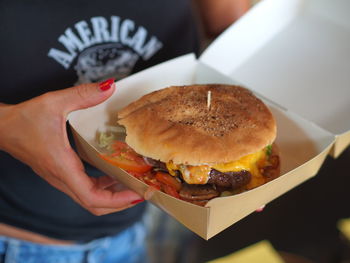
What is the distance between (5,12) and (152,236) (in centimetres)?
174

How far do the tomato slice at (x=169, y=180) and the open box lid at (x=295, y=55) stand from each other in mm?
596

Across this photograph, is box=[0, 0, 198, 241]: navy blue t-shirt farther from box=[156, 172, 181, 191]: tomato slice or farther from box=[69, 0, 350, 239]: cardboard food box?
box=[156, 172, 181, 191]: tomato slice

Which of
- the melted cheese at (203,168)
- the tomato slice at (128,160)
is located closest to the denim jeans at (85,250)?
the tomato slice at (128,160)

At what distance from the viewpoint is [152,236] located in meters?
2.64

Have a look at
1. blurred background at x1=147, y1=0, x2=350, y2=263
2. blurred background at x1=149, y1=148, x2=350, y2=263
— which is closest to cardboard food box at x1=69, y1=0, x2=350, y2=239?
blurred background at x1=147, y1=0, x2=350, y2=263

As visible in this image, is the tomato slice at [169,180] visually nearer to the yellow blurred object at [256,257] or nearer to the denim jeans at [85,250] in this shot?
the denim jeans at [85,250]

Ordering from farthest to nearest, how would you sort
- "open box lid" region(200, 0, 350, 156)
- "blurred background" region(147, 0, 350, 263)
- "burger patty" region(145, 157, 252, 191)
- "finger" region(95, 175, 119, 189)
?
"blurred background" region(147, 0, 350, 263) → "open box lid" region(200, 0, 350, 156) → "finger" region(95, 175, 119, 189) → "burger patty" region(145, 157, 252, 191)

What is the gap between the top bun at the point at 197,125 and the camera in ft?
3.66

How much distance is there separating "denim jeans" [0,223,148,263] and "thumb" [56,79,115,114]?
0.78 m

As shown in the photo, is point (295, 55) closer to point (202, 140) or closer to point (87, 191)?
point (202, 140)

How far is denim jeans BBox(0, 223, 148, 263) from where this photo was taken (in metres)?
1.61

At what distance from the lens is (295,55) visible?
171cm

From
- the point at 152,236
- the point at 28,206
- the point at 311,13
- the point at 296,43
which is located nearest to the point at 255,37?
the point at 296,43

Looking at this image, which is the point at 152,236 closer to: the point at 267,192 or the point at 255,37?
the point at 255,37
